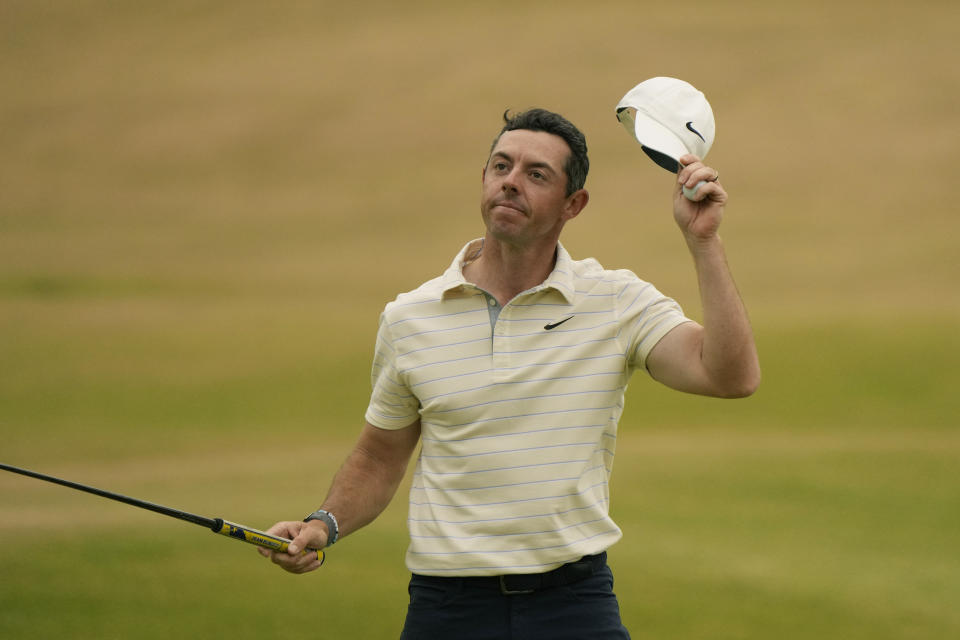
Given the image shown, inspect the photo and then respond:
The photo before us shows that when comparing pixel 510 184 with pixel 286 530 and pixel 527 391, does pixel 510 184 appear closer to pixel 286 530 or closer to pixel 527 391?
pixel 527 391

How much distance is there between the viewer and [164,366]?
1012cm

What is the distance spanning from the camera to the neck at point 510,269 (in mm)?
2596

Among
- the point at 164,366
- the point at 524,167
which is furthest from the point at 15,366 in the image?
the point at 524,167

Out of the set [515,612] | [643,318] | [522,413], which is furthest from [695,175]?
[515,612]

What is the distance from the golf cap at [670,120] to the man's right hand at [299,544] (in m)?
1.04

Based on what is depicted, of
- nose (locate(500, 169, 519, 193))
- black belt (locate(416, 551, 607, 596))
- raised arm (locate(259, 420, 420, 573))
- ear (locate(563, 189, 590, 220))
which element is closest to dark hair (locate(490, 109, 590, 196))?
ear (locate(563, 189, 590, 220))

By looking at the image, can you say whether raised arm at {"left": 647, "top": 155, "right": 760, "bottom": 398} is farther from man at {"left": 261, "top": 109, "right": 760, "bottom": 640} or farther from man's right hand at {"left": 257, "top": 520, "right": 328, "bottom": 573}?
man's right hand at {"left": 257, "top": 520, "right": 328, "bottom": 573}

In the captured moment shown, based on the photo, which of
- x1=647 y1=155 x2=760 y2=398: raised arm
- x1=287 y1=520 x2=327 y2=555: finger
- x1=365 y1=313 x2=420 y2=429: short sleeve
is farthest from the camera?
x1=365 y1=313 x2=420 y2=429: short sleeve

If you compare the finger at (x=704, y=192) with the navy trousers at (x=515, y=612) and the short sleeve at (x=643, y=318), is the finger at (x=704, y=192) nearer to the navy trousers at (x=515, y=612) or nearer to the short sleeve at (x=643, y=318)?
the short sleeve at (x=643, y=318)

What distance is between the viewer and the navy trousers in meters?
2.39

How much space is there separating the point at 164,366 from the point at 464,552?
320 inches

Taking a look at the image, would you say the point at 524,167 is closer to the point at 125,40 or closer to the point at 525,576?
the point at 525,576

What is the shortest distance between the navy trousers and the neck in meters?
0.60

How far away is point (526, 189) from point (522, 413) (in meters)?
0.48
